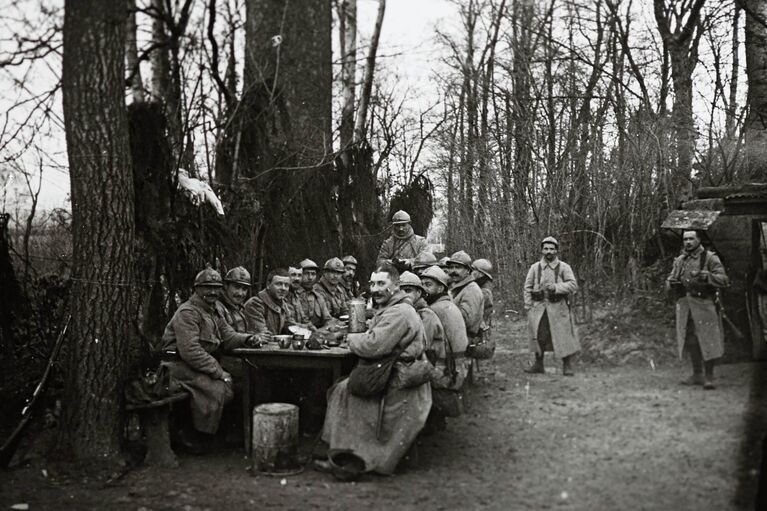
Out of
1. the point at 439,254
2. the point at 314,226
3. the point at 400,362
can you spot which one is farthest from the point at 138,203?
the point at 439,254

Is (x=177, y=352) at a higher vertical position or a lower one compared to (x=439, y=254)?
lower

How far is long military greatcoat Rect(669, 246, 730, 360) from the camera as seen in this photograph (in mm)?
5340

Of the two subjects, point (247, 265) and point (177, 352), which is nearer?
point (177, 352)

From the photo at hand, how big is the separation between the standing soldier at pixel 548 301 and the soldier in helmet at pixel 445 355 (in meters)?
1.88

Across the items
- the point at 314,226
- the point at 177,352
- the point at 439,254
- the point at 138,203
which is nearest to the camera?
the point at 177,352

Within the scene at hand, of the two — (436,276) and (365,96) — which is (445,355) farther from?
(365,96)

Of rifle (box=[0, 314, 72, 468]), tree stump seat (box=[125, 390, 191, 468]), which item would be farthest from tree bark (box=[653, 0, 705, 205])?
rifle (box=[0, 314, 72, 468])

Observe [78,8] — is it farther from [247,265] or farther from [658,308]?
[658,308]

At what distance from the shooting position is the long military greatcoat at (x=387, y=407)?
5.80 metres

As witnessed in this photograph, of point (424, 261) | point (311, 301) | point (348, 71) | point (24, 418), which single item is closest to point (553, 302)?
point (424, 261)

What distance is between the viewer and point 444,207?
1867cm

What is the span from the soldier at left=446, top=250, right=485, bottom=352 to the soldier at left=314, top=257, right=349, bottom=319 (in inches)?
79.8

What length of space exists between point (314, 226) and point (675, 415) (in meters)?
7.30

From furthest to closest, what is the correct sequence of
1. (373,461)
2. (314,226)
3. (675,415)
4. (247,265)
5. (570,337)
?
(314,226) < (247,265) < (570,337) < (373,461) < (675,415)
